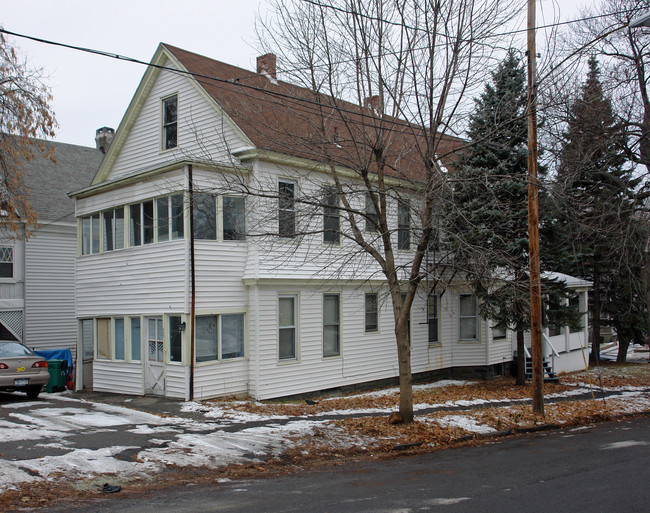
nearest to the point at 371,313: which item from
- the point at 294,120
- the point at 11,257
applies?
the point at 294,120

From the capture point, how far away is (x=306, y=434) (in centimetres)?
1156

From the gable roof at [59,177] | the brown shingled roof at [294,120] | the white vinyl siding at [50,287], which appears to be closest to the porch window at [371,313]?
the brown shingled roof at [294,120]

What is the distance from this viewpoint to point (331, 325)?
18.4 metres

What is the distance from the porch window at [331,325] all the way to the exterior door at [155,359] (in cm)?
470

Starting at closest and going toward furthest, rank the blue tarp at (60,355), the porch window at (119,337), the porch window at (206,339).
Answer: the porch window at (206,339)
the porch window at (119,337)
the blue tarp at (60,355)

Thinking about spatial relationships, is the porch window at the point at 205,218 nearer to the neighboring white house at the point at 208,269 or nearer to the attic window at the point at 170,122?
the neighboring white house at the point at 208,269

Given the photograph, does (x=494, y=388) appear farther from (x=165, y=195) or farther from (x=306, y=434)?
(x=165, y=195)

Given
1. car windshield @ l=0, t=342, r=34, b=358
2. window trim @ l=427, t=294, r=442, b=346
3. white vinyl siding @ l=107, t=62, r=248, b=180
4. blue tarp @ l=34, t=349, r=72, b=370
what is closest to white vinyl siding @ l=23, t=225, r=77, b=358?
blue tarp @ l=34, t=349, r=72, b=370

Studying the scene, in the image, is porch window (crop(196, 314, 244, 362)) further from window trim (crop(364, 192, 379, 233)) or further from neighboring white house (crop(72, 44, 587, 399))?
window trim (crop(364, 192, 379, 233))

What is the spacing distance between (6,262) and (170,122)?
11.1 meters

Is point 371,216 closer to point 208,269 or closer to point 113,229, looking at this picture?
point 208,269

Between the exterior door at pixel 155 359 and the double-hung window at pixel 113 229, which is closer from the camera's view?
the exterior door at pixel 155 359

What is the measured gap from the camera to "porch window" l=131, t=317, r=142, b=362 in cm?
1712

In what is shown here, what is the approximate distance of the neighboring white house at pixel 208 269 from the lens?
15602 mm
